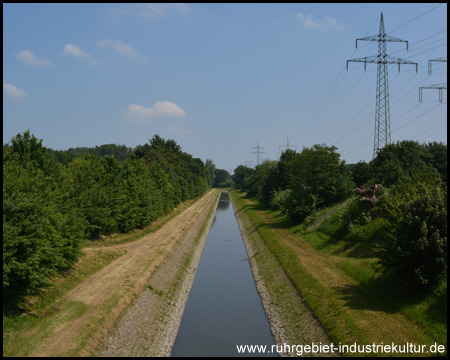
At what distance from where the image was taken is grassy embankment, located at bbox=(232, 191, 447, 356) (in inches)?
573

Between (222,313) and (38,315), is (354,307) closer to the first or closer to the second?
(222,313)

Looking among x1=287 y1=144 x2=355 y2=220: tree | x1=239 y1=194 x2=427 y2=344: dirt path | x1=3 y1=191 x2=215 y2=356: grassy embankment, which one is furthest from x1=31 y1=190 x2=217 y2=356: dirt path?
x1=287 y1=144 x2=355 y2=220: tree

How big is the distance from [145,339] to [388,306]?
11862 millimetres

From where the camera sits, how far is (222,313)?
72.7 feet

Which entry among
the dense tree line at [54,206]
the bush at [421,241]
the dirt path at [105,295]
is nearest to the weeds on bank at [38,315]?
the dirt path at [105,295]

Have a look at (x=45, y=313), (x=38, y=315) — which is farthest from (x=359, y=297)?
(x=38, y=315)

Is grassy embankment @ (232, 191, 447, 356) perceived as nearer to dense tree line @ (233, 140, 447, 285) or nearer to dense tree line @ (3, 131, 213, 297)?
dense tree line @ (233, 140, 447, 285)

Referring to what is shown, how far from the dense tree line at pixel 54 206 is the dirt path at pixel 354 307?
579 inches

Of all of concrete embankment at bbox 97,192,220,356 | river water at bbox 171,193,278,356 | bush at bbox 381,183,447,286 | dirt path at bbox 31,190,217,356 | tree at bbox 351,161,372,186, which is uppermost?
tree at bbox 351,161,372,186

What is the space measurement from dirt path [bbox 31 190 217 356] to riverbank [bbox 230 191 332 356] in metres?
8.20

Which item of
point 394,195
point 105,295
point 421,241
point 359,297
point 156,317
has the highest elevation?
point 394,195

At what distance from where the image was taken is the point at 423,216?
54.0ft

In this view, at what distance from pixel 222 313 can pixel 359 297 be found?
27.1 ft

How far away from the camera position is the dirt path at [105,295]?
14489 mm
